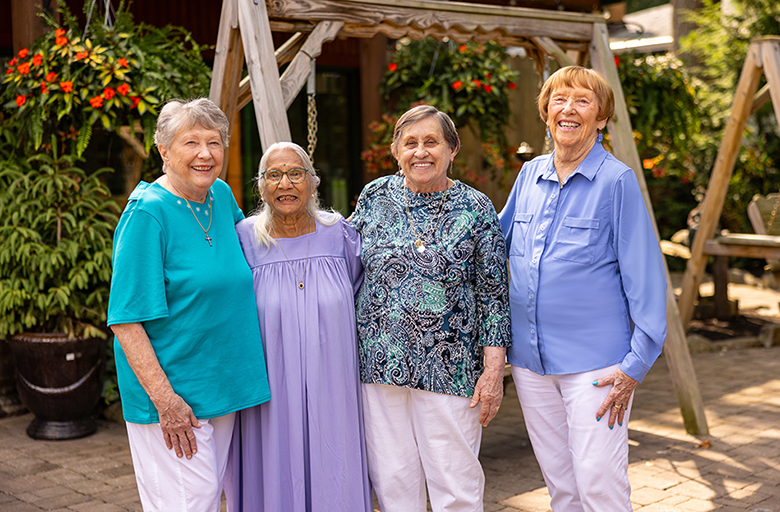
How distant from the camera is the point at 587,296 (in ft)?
8.18

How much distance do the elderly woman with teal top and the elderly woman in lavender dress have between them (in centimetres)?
14

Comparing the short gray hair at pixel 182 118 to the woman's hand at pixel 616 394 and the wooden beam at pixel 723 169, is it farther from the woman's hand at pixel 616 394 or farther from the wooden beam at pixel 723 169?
the wooden beam at pixel 723 169

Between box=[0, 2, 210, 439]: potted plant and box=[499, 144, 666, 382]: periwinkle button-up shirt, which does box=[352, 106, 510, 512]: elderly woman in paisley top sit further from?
box=[0, 2, 210, 439]: potted plant

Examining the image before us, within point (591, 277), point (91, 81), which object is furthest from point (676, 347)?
point (91, 81)

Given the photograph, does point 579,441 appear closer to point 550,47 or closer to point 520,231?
point 520,231

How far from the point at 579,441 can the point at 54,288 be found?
3360 millimetres

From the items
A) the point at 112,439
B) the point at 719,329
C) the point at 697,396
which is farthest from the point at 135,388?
the point at 719,329

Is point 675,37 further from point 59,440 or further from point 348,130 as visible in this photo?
point 59,440

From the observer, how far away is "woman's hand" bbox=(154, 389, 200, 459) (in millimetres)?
2283

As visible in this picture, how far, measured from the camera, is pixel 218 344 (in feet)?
7.80

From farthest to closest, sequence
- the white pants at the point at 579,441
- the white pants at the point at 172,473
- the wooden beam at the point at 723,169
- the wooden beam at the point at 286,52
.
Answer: the wooden beam at the point at 723,169 < the wooden beam at the point at 286,52 < the white pants at the point at 579,441 < the white pants at the point at 172,473

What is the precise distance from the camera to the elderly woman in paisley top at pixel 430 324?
2.57m

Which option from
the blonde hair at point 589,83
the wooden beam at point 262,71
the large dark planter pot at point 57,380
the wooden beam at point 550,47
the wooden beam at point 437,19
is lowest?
the large dark planter pot at point 57,380

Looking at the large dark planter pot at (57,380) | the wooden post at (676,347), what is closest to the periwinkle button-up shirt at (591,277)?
the wooden post at (676,347)
